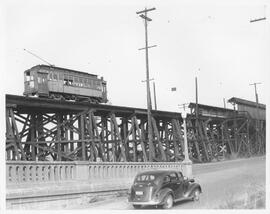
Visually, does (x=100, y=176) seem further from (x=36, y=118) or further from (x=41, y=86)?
(x=41, y=86)

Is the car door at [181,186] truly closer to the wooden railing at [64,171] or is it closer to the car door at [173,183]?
the car door at [173,183]

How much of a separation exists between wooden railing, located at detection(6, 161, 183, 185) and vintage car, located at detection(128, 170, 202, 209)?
2.32m

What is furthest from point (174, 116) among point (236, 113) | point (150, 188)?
point (150, 188)

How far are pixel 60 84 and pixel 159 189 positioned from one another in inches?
696

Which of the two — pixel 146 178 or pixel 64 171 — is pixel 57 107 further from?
pixel 146 178

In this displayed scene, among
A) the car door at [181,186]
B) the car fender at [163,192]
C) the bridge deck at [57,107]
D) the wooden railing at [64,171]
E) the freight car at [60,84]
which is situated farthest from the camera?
the freight car at [60,84]

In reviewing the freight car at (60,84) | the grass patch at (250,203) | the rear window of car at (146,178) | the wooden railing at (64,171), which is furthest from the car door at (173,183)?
the freight car at (60,84)

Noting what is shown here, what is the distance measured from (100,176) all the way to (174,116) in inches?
802

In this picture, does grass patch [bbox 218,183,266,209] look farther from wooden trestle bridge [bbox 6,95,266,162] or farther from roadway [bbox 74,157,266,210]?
wooden trestle bridge [bbox 6,95,266,162]

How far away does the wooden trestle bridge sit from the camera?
24562 mm

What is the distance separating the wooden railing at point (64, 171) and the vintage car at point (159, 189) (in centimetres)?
232

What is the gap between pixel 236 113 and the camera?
4616cm

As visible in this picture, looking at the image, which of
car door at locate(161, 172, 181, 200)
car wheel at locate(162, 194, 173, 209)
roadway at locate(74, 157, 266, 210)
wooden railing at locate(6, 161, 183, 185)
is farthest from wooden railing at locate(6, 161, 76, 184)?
car wheel at locate(162, 194, 173, 209)

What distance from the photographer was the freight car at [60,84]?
29.1 m
